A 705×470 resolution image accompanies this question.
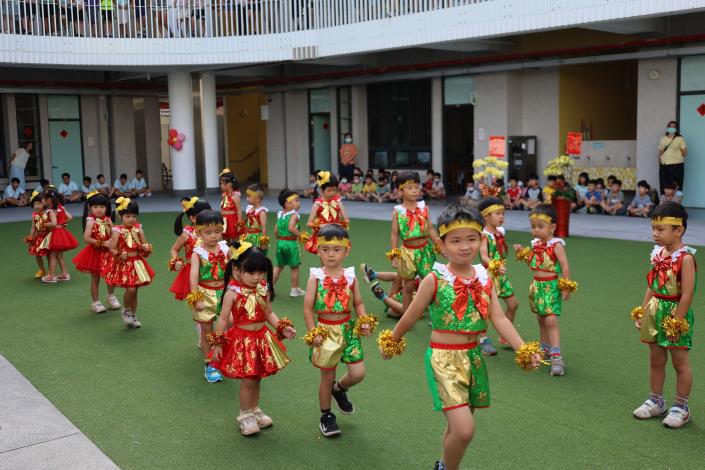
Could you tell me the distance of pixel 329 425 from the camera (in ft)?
16.5

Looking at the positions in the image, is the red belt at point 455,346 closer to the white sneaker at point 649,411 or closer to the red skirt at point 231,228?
the white sneaker at point 649,411

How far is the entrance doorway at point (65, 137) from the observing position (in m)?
23.8

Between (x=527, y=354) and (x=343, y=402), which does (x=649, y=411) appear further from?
(x=343, y=402)

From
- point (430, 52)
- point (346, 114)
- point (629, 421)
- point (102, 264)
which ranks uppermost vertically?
point (430, 52)

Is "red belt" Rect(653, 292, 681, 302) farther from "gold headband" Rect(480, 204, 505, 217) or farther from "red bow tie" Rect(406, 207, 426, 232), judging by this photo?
"red bow tie" Rect(406, 207, 426, 232)

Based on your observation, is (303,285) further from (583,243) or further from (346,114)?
(346,114)

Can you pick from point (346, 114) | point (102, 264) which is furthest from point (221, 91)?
point (102, 264)

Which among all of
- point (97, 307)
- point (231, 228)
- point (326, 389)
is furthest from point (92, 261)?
point (326, 389)

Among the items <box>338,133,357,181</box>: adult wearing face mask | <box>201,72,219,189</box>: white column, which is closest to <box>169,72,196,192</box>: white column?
<box>201,72,219,189</box>: white column

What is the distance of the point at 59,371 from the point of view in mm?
6559

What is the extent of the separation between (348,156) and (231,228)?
12865 millimetres

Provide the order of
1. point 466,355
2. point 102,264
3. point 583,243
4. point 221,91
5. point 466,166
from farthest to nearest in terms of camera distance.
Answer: point 221,91 < point 466,166 < point 583,243 < point 102,264 < point 466,355

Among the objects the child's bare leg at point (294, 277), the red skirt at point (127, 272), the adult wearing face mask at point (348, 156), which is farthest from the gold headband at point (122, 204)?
the adult wearing face mask at point (348, 156)

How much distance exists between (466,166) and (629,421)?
683 inches
